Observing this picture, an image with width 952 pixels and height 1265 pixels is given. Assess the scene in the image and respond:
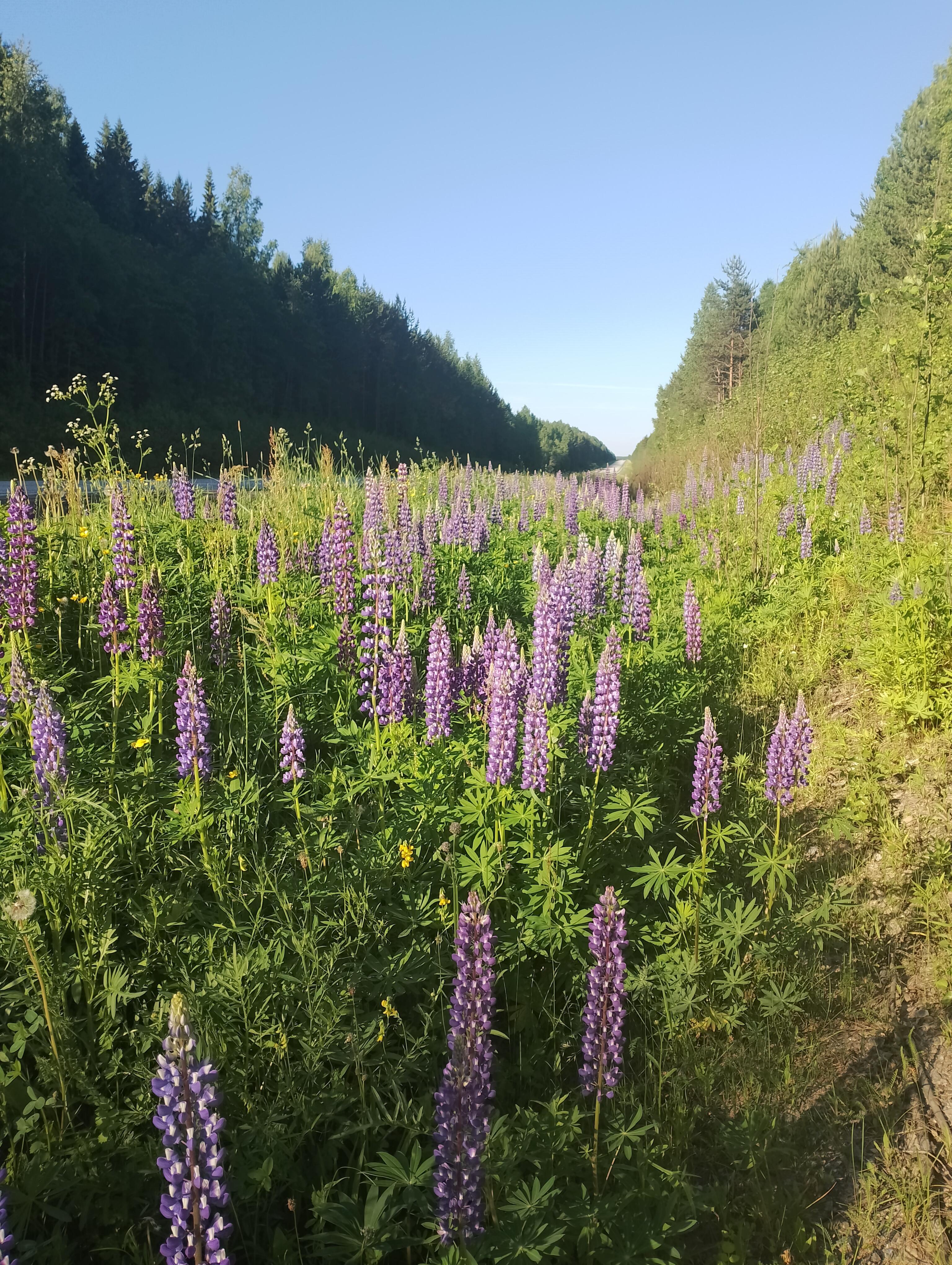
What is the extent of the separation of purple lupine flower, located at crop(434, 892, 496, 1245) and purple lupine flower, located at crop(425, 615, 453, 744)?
7.27ft

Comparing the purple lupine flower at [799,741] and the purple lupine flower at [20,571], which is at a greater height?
the purple lupine flower at [20,571]

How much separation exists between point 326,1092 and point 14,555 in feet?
13.6

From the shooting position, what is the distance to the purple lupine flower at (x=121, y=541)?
5.06 meters

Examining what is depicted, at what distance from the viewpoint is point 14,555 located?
4805 mm

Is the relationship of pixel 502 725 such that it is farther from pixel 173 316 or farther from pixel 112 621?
pixel 173 316

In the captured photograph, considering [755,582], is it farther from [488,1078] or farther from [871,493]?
[488,1078]

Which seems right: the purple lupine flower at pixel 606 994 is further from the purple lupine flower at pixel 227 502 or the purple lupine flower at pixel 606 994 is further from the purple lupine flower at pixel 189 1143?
the purple lupine flower at pixel 227 502

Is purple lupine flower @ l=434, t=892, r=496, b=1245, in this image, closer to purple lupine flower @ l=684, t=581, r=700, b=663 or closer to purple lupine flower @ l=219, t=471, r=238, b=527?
purple lupine flower @ l=684, t=581, r=700, b=663

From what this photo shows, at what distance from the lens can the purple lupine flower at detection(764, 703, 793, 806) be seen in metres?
3.73

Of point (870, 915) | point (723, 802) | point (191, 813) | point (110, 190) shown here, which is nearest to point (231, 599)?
point (191, 813)

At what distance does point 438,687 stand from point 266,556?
2968 millimetres

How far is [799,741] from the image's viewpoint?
12.4 ft

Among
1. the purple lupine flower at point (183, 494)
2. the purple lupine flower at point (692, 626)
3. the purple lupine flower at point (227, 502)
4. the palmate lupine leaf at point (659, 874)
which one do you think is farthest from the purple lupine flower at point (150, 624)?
the purple lupine flower at point (692, 626)

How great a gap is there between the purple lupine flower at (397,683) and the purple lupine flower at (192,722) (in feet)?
3.72
